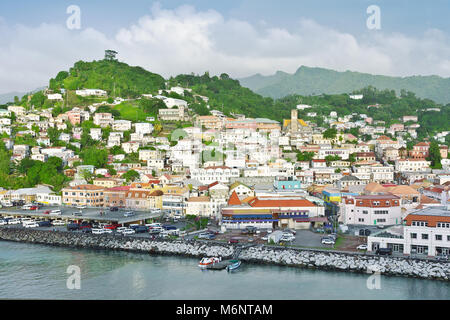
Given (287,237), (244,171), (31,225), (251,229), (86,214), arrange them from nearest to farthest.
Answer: (287,237) < (251,229) < (31,225) < (86,214) < (244,171)

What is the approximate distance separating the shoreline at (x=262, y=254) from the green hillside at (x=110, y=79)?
27.0 metres

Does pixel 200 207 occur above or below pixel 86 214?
above

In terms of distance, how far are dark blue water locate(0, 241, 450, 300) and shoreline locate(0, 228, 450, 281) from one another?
241 millimetres

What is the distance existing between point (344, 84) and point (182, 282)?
94197 millimetres

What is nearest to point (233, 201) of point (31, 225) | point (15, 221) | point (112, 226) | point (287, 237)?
point (287, 237)

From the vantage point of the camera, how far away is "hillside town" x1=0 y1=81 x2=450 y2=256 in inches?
647

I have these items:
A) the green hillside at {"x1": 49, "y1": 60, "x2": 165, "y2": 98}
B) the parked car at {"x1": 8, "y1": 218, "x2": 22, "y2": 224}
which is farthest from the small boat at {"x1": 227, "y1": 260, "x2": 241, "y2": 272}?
the green hillside at {"x1": 49, "y1": 60, "x2": 165, "y2": 98}

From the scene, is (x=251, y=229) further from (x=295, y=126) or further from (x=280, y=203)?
(x=295, y=126)

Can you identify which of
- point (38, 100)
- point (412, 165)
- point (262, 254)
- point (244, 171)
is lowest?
point (262, 254)

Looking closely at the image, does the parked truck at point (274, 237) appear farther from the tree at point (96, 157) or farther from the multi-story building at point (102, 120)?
the multi-story building at point (102, 120)

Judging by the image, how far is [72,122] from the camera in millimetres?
35156

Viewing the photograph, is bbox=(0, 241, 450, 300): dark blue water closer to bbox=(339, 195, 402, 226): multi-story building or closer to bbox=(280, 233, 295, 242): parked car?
bbox=(280, 233, 295, 242): parked car

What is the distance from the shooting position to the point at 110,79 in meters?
44.9

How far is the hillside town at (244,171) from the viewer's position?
53.9 ft
